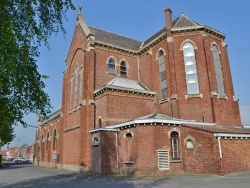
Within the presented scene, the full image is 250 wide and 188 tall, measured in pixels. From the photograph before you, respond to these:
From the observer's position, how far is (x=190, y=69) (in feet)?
75.9

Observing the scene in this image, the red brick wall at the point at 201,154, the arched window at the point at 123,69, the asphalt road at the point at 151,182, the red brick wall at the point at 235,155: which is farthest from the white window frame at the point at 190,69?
the asphalt road at the point at 151,182

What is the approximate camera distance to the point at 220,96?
22.6 meters

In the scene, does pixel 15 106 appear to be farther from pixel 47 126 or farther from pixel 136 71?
pixel 47 126

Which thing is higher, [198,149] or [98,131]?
[98,131]

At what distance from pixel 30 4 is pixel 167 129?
12423mm

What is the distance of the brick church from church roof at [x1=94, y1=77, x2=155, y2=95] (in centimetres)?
10

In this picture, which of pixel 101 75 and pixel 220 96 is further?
pixel 101 75

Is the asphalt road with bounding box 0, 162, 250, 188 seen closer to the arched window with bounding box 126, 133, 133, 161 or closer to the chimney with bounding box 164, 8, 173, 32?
the arched window with bounding box 126, 133, 133, 161

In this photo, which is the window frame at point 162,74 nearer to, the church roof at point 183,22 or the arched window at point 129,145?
the church roof at point 183,22

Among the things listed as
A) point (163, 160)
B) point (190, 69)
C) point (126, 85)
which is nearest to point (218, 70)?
point (190, 69)

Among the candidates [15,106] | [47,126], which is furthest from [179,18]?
[47,126]

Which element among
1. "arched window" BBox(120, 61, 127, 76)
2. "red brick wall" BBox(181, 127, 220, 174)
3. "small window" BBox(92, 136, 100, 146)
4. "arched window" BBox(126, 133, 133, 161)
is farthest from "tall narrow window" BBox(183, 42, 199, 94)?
"small window" BBox(92, 136, 100, 146)

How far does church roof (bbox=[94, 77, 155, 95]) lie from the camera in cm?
2242

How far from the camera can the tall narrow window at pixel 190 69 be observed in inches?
888
